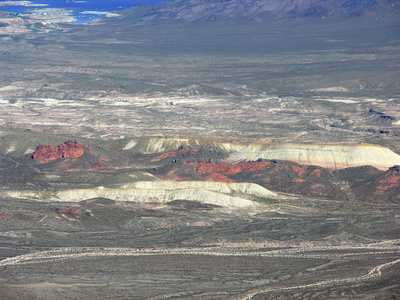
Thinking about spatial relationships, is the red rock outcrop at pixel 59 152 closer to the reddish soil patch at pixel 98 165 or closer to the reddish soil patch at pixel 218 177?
the reddish soil patch at pixel 98 165

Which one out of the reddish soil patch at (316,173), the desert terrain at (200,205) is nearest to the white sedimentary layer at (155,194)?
the desert terrain at (200,205)

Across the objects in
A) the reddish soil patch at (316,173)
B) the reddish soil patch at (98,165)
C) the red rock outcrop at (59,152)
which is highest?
the red rock outcrop at (59,152)

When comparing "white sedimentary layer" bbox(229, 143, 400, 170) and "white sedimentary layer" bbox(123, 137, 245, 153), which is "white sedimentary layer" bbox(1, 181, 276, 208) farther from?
"white sedimentary layer" bbox(123, 137, 245, 153)

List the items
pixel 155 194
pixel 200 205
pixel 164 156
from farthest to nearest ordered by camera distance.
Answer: pixel 164 156 → pixel 155 194 → pixel 200 205

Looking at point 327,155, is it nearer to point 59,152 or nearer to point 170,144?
point 170,144

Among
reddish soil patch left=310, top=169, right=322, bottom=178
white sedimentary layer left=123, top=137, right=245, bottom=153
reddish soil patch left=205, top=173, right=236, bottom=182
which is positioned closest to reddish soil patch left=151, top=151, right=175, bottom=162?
white sedimentary layer left=123, top=137, right=245, bottom=153

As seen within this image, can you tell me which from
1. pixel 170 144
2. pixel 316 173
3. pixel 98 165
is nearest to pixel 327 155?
pixel 316 173

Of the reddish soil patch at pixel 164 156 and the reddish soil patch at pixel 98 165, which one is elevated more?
the reddish soil patch at pixel 98 165
